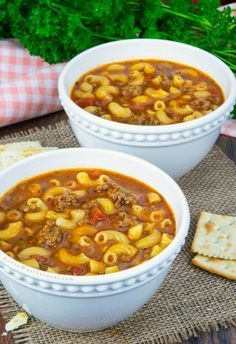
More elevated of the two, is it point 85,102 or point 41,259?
point 41,259

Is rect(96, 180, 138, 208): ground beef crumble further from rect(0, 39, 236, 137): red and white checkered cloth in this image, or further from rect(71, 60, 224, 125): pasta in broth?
rect(0, 39, 236, 137): red and white checkered cloth

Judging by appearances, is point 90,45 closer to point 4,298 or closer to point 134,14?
point 134,14

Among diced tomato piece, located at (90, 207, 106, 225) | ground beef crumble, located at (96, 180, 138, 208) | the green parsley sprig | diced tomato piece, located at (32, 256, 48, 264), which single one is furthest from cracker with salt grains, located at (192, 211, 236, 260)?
the green parsley sprig

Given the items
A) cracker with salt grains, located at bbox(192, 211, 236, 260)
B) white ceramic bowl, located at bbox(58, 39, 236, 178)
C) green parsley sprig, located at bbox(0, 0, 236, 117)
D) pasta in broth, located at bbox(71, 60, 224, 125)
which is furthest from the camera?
green parsley sprig, located at bbox(0, 0, 236, 117)

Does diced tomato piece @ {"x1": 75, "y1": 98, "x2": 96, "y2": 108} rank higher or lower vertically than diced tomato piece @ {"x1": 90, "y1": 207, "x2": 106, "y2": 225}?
lower

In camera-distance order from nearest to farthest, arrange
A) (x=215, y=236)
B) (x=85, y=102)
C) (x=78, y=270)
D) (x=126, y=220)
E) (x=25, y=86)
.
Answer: (x=78, y=270)
(x=126, y=220)
(x=215, y=236)
(x=85, y=102)
(x=25, y=86)

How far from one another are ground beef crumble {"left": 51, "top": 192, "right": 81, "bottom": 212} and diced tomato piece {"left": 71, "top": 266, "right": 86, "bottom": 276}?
32cm

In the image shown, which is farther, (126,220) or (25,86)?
(25,86)

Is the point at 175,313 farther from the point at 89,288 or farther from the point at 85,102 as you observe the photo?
the point at 85,102

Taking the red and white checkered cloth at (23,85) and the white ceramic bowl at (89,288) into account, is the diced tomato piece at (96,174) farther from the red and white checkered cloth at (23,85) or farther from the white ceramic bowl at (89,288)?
the red and white checkered cloth at (23,85)

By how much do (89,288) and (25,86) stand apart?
6.55ft

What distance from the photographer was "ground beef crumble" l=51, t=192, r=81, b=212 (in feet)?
9.07

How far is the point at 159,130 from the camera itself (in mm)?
3219

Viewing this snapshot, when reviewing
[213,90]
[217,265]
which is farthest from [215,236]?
[213,90]
